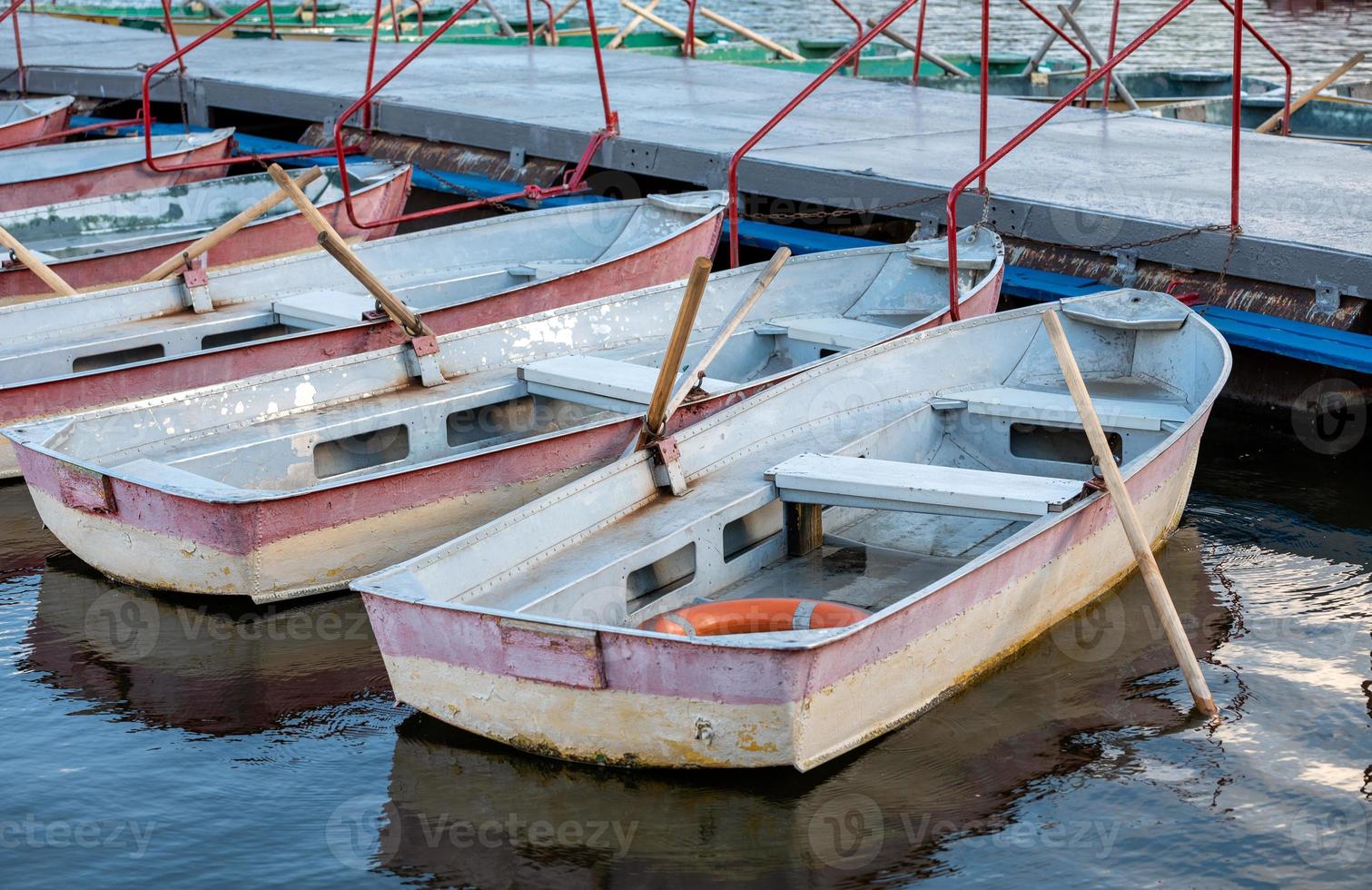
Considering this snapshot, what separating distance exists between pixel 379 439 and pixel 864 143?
19.1 ft

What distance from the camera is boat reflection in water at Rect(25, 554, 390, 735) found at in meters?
6.26

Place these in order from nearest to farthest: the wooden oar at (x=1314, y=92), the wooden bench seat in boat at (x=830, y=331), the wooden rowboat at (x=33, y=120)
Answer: the wooden bench seat in boat at (x=830, y=331) < the wooden oar at (x=1314, y=92) < the wooden rowboat at (x=33, y=120)

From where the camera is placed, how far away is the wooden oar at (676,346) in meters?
6.23

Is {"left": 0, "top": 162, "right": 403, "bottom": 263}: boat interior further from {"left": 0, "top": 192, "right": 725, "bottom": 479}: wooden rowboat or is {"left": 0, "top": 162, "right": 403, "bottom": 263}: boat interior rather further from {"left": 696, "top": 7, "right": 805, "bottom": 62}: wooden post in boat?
{"left": 696, "top": 7, "right": 805, "bottom": 62}: wooden post in boat

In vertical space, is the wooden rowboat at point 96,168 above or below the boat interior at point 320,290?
above

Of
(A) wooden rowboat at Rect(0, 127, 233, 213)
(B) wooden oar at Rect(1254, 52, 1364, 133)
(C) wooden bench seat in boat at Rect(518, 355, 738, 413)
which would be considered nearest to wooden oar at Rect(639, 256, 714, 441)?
(C) wooden bench seat in boat at Rect(518, 355, 738, 413)

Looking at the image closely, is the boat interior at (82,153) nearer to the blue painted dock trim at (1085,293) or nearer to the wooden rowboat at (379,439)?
the blue painted dock trim at (1085,293)

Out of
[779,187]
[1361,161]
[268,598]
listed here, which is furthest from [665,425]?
[1361,161]

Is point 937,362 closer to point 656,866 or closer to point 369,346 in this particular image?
point 369,346

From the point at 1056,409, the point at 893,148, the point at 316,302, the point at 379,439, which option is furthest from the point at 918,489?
the point at 893,148

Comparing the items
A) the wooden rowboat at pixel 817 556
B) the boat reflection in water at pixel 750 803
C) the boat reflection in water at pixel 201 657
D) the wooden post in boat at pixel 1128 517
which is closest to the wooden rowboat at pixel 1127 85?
the wooden rowboat at pixel 817 556

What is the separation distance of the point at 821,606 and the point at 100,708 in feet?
9.42

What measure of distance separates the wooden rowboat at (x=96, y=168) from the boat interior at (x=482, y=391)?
17.5 ft

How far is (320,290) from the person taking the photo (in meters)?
9.78
